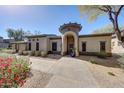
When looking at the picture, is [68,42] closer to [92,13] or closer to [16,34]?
[92,13]

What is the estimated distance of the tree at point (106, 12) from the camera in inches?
370

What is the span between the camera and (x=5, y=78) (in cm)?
434

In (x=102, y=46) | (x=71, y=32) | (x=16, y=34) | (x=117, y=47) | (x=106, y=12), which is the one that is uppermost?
(x=16, y=34)

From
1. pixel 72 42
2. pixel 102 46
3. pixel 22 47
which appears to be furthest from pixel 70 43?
pixel 22 47

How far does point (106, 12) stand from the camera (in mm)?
10297

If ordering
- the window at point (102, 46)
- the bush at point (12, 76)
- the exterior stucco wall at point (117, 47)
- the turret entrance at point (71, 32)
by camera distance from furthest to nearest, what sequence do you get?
the exterior stucco wall at point (117, 47) → the window at point (102, 46) → the turret entrance at point (71, 32) → the bush at point (12, 76)

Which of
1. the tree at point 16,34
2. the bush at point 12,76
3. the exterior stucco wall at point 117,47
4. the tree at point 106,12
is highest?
the tree at point 16,34

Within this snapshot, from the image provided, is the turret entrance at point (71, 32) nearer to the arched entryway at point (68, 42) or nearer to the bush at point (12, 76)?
the arched entryway at point (68, 42)

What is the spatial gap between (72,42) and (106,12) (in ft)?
19.5

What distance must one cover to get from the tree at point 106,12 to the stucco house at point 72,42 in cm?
233

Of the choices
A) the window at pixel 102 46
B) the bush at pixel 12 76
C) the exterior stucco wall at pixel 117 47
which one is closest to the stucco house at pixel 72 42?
the window at pixel 102 46
